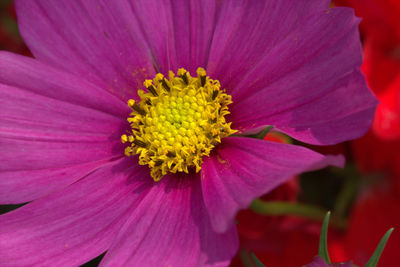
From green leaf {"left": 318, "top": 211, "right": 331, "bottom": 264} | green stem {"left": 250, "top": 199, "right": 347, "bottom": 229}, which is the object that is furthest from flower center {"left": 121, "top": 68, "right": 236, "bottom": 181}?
green leaf {"left": 318, "top": 211, "right": 331, "bottom": 264}

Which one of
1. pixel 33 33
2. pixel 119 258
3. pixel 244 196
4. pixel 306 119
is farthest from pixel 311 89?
pixel 33 33

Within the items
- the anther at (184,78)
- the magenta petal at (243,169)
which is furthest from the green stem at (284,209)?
the anther at (184,78)

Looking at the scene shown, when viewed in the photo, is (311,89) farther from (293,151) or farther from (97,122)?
(97,122)

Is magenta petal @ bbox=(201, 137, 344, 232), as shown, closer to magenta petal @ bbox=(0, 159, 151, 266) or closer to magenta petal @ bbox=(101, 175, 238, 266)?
magenta petal @ bbox=(101, 175, 238, 266)

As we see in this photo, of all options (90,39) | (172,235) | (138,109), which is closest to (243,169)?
(172,235)

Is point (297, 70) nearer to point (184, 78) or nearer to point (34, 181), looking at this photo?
point (184, 78)

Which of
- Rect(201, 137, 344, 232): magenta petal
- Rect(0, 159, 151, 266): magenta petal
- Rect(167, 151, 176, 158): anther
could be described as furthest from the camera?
Rect(167, 151, 176, 158): anther
